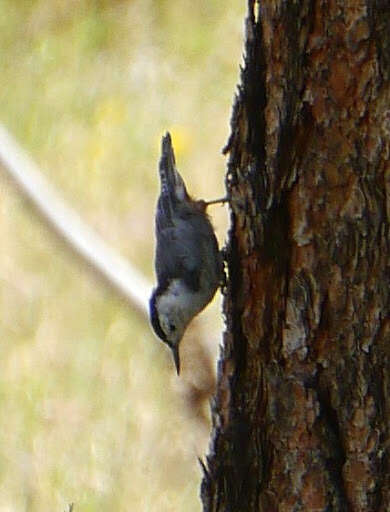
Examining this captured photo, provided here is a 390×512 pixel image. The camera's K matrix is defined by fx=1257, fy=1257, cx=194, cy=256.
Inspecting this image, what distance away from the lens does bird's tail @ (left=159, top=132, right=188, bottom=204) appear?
9.26 ft

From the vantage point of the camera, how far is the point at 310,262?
194 centimetres

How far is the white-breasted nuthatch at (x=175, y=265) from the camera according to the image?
283 cm

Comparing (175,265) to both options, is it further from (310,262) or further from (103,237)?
(103,237)

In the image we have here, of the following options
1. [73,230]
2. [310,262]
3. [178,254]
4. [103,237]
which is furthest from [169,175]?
[103,237]

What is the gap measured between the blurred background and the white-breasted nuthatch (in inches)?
47.4

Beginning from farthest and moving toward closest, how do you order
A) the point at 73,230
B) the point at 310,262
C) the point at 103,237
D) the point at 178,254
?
the point at 103,237, the point at 73,230, the point at 178,254, the point at 310,262

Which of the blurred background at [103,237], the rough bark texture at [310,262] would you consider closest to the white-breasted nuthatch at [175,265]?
the rough bark texture at [310,262]

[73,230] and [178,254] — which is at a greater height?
[73,230]

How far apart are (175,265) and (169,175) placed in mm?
207

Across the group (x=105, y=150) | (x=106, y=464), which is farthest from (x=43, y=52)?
(x=106, y=464)

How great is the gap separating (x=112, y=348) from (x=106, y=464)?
0.52 m

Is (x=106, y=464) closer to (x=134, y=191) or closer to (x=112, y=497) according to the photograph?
(x=112, y=497)

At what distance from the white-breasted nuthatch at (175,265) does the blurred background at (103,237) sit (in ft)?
3.95

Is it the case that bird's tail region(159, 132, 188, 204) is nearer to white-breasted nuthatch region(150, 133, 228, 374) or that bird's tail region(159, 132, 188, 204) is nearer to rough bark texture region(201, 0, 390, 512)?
white-breasted nuthatch region(150, 133, 228, 374)
